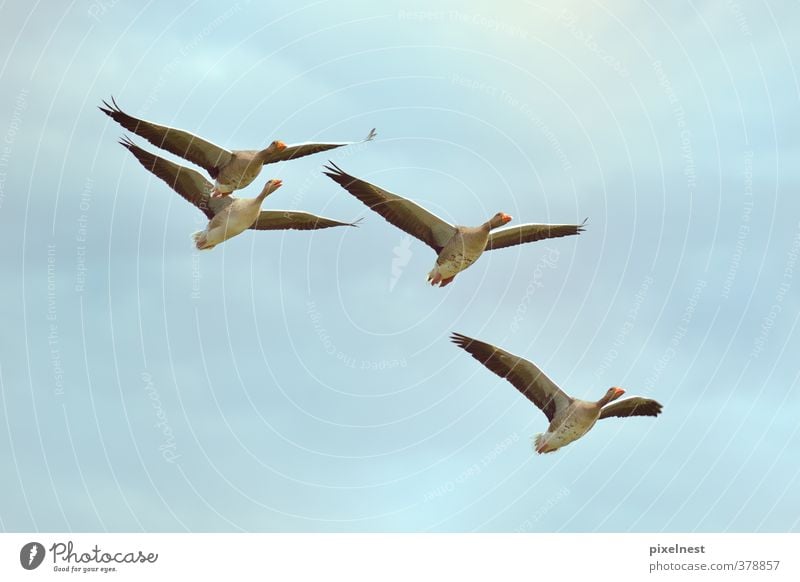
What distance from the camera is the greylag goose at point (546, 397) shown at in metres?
54.5

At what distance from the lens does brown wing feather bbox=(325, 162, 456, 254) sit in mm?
54469

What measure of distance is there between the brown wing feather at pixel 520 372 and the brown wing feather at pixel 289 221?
7276 millimetres

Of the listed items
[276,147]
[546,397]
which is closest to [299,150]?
[276,147]

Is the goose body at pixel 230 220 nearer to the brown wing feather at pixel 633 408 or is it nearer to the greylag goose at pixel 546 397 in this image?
the greylag goose at pixel 546 397

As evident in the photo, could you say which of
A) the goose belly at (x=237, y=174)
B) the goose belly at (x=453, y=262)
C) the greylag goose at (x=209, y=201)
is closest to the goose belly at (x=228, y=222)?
the greylag goose at (x=209, y=201)

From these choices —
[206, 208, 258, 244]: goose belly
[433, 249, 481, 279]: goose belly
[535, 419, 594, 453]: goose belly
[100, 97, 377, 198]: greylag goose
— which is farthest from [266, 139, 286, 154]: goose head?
[535, 419, 594, 453]: goose belly

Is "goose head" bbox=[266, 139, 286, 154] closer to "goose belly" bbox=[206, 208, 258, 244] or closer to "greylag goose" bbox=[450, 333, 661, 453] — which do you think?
"goose belly" bbox=[206, 208, 258, 244]

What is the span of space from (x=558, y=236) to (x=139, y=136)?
1578 cm

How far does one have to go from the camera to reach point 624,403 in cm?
5706

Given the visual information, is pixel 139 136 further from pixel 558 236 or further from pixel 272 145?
pixel 558 236

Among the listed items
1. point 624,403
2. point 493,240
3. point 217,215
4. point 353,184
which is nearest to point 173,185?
point 217,215

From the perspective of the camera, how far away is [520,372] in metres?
54.6

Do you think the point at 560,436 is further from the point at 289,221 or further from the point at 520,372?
the point at 289,221
